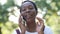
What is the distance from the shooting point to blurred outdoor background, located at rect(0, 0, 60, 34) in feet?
3.46

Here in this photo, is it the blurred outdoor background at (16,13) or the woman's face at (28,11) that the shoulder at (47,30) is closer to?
the blurred outdoor background at (16,13)

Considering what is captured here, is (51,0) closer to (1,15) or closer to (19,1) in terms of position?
(19,1)

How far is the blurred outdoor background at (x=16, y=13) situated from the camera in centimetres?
106

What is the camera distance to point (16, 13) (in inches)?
41.4

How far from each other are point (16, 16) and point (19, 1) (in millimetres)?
126

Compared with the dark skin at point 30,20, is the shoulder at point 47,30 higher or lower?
lower

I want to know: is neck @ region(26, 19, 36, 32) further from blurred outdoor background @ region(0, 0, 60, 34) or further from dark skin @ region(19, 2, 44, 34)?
blurred outdoor background @ region(0, 0, 60, 34)

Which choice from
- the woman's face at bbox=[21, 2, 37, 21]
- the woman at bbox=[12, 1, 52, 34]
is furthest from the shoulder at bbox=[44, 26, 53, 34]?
the woman's face at bbox=[21, 2, 37, 21]

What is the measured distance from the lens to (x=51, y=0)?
42.3 inches

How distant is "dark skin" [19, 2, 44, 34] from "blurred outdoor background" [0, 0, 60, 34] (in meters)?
0.08

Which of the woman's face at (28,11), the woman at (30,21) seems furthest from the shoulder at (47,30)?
the woman's face at (28,11)

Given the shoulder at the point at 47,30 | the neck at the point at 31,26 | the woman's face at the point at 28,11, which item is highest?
the woman's face at the point at 28,11

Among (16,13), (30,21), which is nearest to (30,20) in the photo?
(30,21)

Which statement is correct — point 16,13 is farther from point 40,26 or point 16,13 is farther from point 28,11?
point 40,26
